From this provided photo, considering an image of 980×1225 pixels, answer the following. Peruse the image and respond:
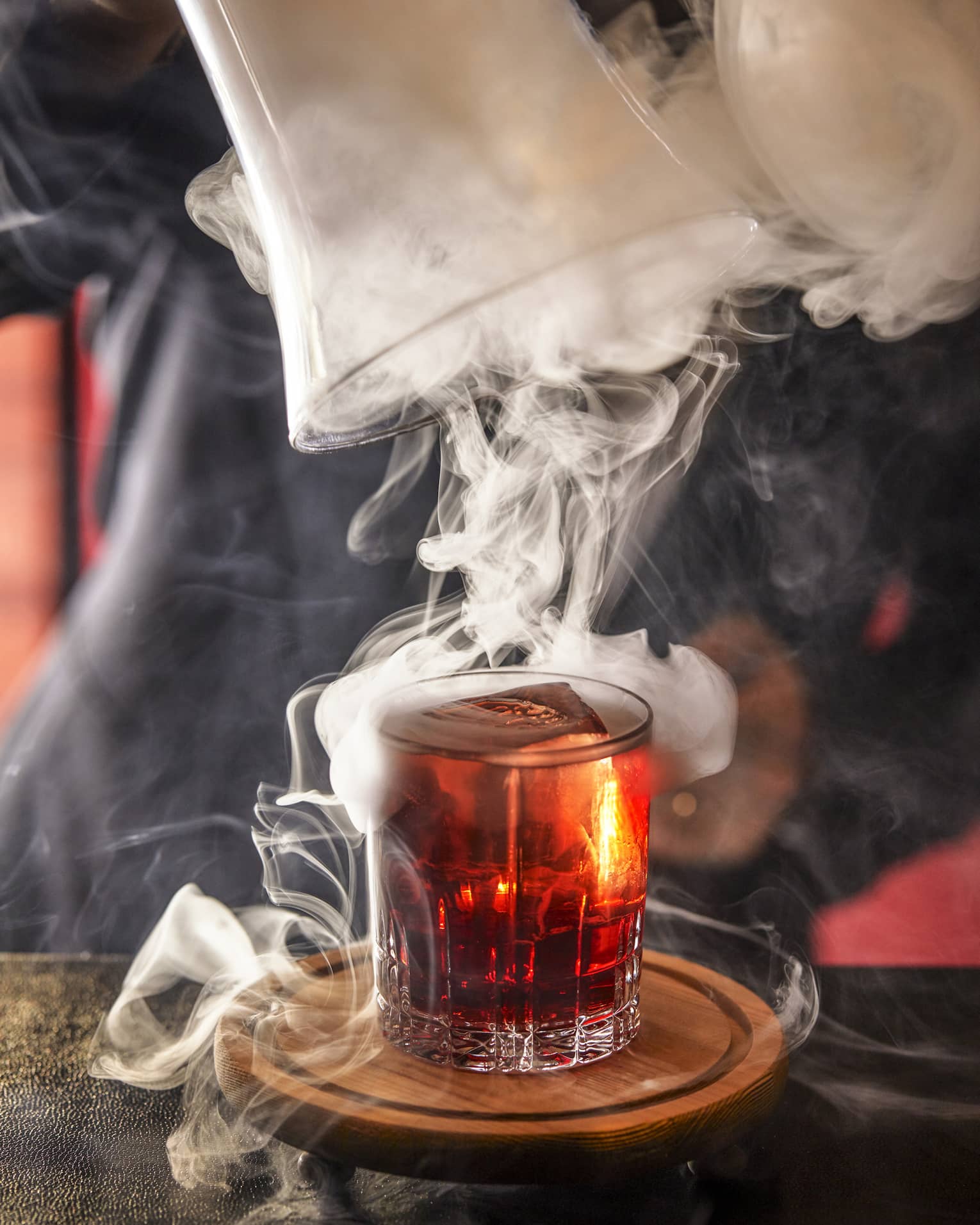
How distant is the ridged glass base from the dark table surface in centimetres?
9

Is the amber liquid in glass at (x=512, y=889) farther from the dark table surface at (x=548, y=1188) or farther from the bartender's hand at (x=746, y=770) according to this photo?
the bartender's hand at (x=746, y=770)

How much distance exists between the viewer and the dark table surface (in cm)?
85

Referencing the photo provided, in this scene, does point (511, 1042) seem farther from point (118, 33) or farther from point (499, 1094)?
point (118, 33)

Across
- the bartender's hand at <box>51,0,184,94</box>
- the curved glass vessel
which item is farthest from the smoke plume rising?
the bartender's hand at <box>51,0,184,94</box>

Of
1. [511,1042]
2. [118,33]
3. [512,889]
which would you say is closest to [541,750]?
[512,889]

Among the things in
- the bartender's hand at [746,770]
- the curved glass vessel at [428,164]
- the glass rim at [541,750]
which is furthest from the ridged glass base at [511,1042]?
the bartender's hand at [746,770]

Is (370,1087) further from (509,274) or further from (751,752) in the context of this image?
(751,752)

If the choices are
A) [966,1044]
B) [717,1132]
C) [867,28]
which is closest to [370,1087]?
[717,1132]

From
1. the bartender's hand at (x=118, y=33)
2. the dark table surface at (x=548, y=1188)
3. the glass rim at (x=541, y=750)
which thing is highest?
the bartender's hand at (x=118, y=33)

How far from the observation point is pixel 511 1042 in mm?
905

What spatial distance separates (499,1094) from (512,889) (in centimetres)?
14

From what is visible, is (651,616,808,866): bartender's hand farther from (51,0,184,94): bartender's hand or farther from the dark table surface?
(51,0,184,94): bartender's hand

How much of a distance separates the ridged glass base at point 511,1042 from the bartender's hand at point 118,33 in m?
1.03

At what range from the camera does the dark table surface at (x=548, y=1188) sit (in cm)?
85
